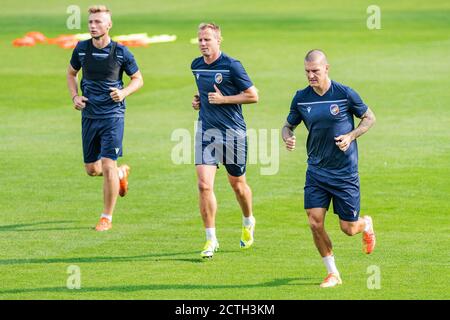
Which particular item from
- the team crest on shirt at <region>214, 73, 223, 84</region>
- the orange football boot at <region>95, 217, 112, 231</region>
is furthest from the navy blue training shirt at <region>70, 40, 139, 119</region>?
the team crest on shirt at <region>214, 73, 223, 84</region>

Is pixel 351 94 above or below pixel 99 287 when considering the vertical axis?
above

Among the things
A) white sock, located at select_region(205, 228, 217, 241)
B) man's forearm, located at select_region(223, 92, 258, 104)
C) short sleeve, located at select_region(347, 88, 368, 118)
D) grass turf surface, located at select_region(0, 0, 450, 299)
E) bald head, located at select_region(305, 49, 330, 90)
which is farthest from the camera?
man's forearm, located at select_region(223, 92, 258, 104)

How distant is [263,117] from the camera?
27.3 meters

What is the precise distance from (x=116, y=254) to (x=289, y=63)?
21264mm

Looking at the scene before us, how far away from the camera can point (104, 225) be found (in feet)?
56.8

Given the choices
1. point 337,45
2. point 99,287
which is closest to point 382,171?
point 99,287

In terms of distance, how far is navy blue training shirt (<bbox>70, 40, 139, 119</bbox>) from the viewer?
57.5ft

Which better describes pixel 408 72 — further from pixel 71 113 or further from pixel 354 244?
pixel 354 244

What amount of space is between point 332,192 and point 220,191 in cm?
625

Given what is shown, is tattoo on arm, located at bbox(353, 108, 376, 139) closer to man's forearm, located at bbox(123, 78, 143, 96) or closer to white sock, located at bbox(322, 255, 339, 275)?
white sock, located at bbox(322, 255, 339, 275)

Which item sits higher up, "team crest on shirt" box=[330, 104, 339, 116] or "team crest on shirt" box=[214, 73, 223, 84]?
"team crest on shirt" box=[214, 73, 223, 84]

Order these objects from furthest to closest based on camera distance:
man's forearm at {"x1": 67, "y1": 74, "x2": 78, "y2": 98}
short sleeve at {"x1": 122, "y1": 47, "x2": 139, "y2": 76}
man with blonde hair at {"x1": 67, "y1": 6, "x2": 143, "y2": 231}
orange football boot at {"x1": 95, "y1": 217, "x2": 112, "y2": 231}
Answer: man's forearm at {"x1": 67, "y1": 74, "x2": 78, "y2": 98} < short sleeve at {"x1": 122, "y1": 47, "x2": 139, "y2": 76} < man with blonde hair at {"x1": 67, "y1": 6, "x2": 143, "y2": 231} < orange football boot at {"x1": 95, "y1": 217, "x2": 112, "y2": 231}

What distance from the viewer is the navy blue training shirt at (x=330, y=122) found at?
1391cm

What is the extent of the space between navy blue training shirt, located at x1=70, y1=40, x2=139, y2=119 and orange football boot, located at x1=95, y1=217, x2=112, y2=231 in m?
1.47
